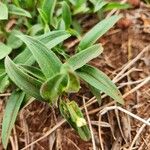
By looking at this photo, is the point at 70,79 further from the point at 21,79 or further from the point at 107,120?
the point at 107,120

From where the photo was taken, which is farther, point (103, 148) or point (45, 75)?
point (103, 148)

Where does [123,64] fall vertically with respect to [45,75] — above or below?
below

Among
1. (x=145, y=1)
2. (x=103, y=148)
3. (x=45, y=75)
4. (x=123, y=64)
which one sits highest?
(x=45, y=75)

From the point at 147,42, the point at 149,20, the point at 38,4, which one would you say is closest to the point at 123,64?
the point at 147,42

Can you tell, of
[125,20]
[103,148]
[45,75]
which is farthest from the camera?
[125,20]

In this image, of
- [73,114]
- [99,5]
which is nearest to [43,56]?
[73,114]

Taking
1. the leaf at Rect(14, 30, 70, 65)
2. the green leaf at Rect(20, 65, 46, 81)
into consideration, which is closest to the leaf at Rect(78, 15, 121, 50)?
the leaf at Rect(14, 30, 70, 65)

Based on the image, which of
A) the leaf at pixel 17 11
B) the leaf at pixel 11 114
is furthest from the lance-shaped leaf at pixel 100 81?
the leaf at pixel 17 11

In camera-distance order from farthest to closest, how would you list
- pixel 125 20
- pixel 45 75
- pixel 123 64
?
pixel 125 20
pixel 123 64
pixel 45 75

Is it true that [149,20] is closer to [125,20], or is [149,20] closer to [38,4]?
[125,20]
